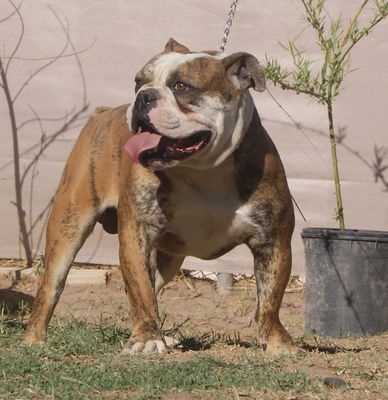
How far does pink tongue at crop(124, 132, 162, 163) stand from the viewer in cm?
537

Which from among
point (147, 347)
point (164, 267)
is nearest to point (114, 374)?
point (147, 347)

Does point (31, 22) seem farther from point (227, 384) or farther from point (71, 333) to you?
point (227, 384)

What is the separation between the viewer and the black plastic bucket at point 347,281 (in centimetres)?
733

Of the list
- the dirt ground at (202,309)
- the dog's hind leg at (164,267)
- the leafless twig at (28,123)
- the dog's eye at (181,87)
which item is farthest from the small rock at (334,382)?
the leafless twig at (28,123)

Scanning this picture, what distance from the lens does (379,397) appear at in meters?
4.43

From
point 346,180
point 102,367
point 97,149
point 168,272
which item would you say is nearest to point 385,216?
point 346,180

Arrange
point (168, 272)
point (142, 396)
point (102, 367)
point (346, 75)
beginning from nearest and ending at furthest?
point (142, 396) → point (102, 367) → point (168, 272) → point (346, 75)

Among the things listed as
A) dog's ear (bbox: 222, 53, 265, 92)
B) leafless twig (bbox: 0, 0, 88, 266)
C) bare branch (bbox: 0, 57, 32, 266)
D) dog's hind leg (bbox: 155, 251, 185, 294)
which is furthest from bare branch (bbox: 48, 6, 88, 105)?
dog's ear (bbox: 222, 53, 265, 92)

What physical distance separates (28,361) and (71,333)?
891 mm

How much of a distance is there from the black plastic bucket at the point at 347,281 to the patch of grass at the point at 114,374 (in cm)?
226

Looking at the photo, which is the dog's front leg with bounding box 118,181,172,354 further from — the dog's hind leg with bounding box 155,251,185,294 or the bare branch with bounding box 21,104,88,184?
the bare branch with bounding box 21,104,88,184

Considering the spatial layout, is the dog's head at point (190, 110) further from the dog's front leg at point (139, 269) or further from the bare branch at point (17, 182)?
the bare branch at point (17, 182)

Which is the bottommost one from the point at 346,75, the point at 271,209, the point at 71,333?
the point at 71,333

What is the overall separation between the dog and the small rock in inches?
37.1
